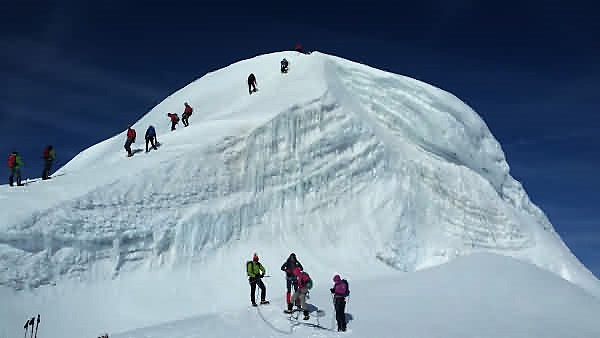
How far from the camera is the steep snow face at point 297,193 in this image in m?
15.2

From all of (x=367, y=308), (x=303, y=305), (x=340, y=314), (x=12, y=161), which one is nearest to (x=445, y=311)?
(x=367, y=308)

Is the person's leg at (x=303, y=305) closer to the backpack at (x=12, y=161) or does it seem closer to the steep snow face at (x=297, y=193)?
the steep snow face at (x=297, y=193)

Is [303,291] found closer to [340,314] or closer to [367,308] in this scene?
[340,314]

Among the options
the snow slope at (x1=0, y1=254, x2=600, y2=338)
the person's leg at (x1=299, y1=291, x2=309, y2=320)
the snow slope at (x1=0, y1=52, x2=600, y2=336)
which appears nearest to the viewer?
the snow slope at (x1=0, y1=254, x2=600, y2=338)

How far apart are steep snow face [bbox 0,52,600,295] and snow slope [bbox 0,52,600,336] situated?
0.05 metres

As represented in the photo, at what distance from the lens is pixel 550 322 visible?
12477mm

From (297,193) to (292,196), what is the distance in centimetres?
23

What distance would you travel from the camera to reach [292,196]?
19.8m

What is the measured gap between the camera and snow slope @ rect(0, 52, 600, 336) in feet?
49.5

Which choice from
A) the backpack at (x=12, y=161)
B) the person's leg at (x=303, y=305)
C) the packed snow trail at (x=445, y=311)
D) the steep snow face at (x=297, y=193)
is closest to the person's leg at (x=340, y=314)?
the packed snow trail at (x=445, y=311)

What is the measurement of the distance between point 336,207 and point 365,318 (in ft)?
28.2

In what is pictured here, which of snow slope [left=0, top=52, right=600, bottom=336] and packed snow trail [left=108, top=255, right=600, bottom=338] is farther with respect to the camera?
snow slope [left=0, top=52, right=600, bottom=336]

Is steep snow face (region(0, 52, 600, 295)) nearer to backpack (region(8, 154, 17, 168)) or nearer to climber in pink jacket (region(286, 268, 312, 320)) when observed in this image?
backpack (region(8, 154, 17, 168))

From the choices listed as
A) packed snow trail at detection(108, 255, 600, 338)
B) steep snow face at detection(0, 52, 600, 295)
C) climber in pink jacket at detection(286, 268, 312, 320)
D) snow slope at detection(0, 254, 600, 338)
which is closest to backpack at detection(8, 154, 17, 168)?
steep snow face at detection(0, 52, 600, 295)
